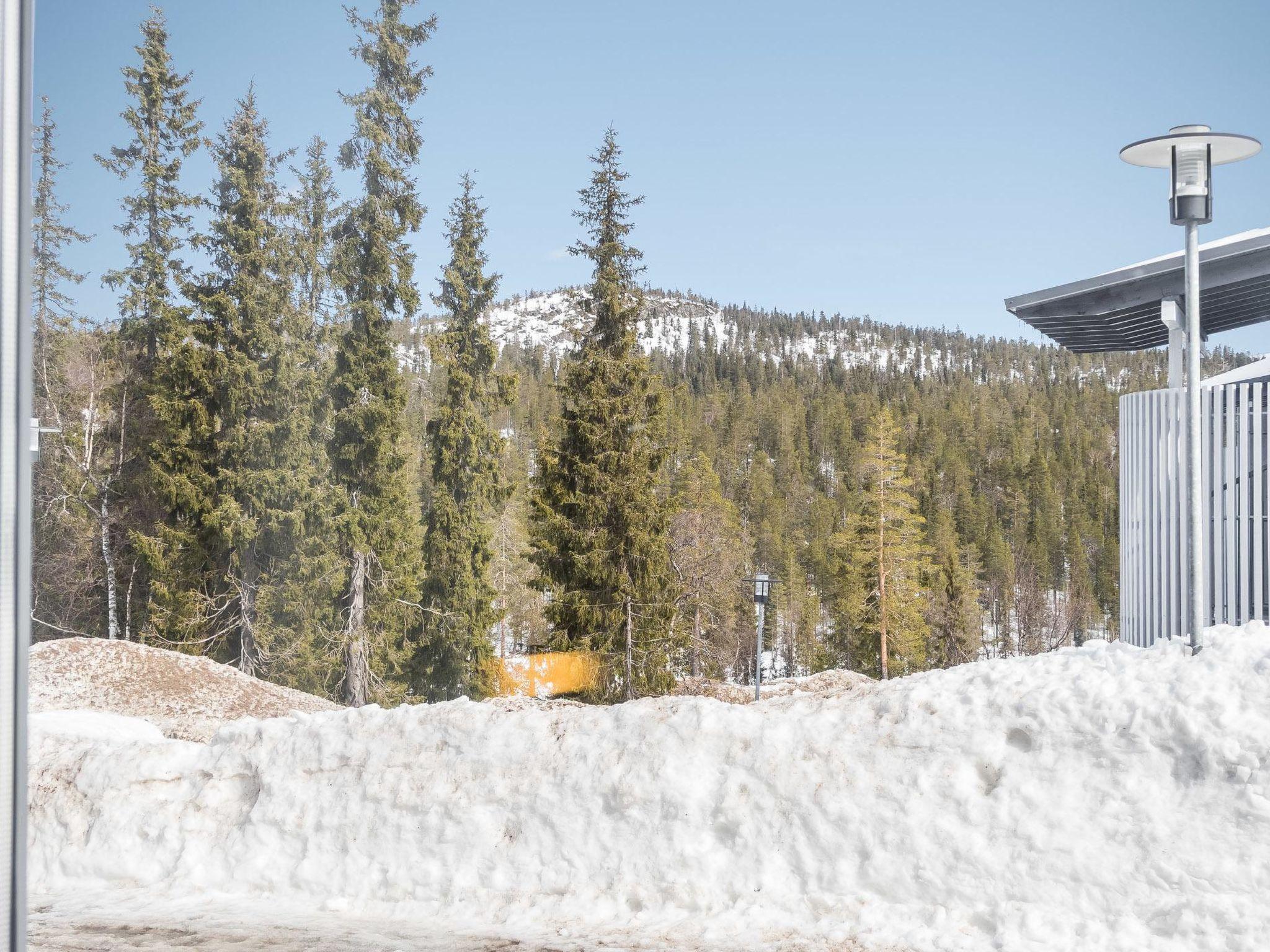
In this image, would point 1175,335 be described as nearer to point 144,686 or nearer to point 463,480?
point 144,686

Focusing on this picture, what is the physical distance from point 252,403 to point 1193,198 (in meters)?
19.4

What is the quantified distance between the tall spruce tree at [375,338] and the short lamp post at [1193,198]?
1797 cm

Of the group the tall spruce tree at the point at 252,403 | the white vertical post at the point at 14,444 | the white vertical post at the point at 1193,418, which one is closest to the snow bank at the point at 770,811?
the white vertical post at the point at 1193,418

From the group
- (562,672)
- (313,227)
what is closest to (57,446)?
(313,227)

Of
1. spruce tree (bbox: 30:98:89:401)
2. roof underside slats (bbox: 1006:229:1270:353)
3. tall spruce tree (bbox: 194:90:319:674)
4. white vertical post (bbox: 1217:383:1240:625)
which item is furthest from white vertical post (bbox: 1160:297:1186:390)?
spruce tree (bbox: 30:98:89:401)

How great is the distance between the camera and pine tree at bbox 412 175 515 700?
2288cm

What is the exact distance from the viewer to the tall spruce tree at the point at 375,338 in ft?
70.3

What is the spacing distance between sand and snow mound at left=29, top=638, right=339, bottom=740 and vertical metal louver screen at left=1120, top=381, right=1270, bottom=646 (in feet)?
35.9

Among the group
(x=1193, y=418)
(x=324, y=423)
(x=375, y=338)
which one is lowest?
(x=1193, y=418)

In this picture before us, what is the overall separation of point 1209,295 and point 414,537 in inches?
703

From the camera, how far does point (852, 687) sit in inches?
269

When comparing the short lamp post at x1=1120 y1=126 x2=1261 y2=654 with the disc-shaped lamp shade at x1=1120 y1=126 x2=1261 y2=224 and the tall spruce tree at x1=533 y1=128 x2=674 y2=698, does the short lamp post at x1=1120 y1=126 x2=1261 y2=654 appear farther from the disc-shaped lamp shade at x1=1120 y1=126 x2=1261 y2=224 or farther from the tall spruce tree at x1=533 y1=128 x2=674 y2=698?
the tall spruce tree at x1=533 y1=128 x2=674 y2=698

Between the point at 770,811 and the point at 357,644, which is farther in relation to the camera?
the point at 357,644

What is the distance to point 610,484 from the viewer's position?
2088 centimetres
